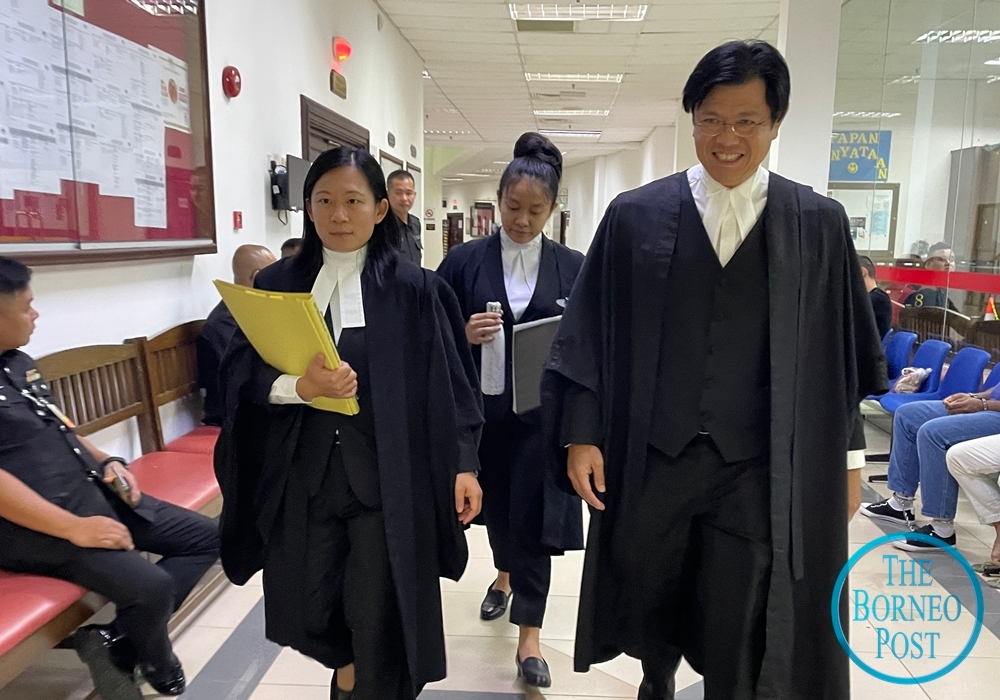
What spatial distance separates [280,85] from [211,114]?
94 cm

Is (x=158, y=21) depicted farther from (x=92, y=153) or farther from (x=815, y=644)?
(x=815, y=644)

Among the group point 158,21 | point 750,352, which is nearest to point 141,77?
point 158,21

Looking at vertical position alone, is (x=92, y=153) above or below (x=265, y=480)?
above

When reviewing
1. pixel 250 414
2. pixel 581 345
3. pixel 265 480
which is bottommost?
pixel 265 480

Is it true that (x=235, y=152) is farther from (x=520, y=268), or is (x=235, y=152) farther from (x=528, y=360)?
(x=528, y=360)

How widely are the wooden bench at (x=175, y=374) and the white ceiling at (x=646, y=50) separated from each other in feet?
13.7

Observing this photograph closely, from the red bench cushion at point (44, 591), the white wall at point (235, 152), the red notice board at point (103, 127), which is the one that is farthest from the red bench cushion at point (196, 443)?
the red notice board at point (103, 127)

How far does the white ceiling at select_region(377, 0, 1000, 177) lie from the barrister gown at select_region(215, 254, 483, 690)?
15.9ft

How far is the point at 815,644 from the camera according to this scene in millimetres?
1510

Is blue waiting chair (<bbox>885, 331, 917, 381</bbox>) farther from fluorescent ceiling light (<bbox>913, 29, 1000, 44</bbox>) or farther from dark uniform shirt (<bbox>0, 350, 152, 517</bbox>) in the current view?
dark uniform shirt (<bbox>0, 350, 152, 517</bbox>)

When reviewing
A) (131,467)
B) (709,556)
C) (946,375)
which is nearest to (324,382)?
(709,556)

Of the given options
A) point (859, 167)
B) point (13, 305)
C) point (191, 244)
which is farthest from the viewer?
point (859, 167)

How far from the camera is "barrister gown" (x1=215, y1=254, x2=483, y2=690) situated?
1.55 metres

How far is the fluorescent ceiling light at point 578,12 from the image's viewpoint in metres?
6.09
